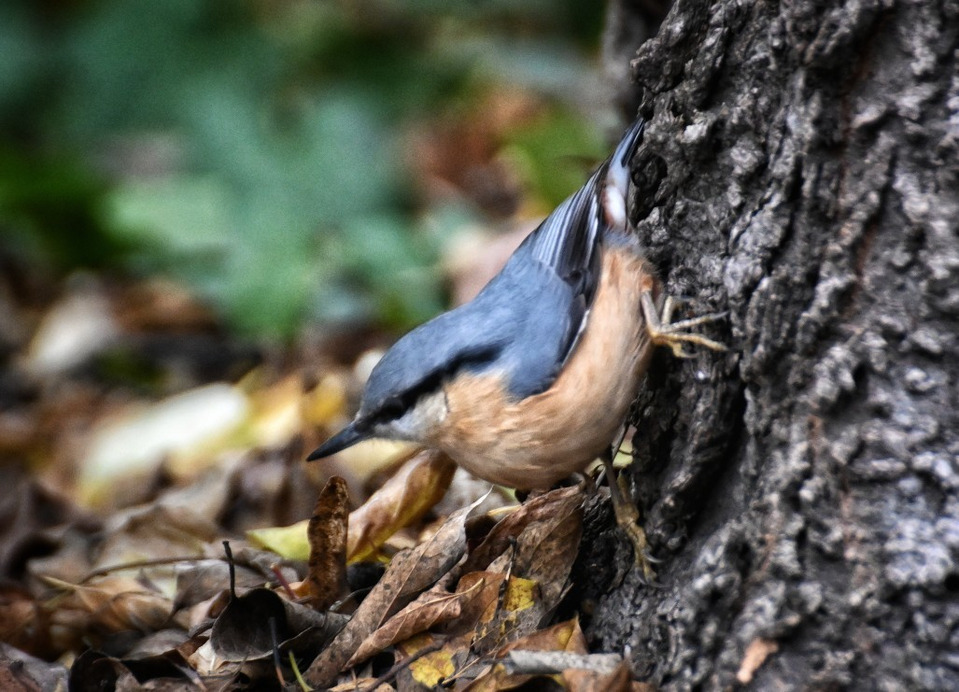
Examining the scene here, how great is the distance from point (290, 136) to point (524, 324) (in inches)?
167

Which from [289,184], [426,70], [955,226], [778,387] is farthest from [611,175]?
[426,70]

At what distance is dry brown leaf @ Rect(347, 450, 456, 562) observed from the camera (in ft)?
9.50

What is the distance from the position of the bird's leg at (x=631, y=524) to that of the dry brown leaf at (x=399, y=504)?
64 centimetres

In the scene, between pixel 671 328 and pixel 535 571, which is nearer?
pixel 671 328

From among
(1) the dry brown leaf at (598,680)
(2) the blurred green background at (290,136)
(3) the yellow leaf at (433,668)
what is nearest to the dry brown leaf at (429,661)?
(3) the yellow leaf at (433,668)

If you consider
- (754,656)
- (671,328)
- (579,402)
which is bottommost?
(754,656)

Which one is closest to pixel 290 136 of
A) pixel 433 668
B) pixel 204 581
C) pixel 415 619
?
pixel 204 581

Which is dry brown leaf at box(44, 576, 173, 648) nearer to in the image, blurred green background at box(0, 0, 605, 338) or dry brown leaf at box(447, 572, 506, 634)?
dry brown leaf at box(447, 572, 506, 634)

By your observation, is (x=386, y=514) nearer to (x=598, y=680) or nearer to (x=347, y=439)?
(x=347, y=439)

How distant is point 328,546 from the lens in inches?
102

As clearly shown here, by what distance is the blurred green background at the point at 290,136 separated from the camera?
5.84m

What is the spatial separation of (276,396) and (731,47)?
2905 mm

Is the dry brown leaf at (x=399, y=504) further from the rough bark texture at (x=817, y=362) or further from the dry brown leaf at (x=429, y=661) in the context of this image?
the rough bark texture at (x=817, y=362)

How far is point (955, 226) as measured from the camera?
1785 millimetres
